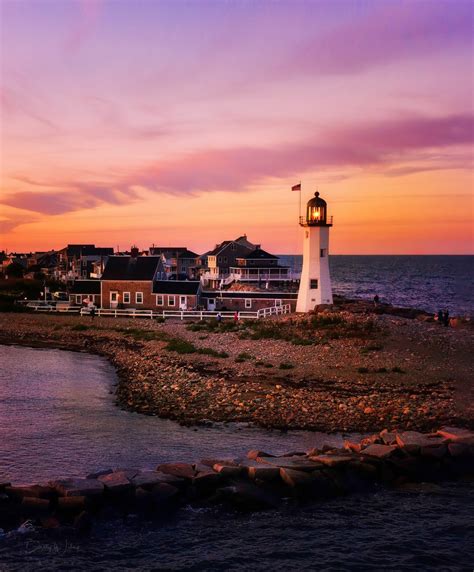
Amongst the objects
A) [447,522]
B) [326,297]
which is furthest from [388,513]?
[326,297]

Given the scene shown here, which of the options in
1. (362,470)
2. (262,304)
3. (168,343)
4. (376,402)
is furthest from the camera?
(262,304)

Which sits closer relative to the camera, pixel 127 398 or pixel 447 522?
pixel 447 522

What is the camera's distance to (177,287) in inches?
2146

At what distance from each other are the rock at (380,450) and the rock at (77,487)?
6.50 meters

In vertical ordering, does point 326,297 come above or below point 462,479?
above

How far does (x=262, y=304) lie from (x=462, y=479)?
4029 centimetres

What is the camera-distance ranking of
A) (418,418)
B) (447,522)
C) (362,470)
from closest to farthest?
1. (447,522)
2. (362,470)
3. (418,418)

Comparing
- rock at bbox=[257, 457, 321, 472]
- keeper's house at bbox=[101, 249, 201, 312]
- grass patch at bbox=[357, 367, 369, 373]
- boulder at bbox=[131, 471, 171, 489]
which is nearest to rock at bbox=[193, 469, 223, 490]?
boulder at bbox=[131, 471, 171, 489]

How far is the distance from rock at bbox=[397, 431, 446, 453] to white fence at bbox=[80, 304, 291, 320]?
30499 mm

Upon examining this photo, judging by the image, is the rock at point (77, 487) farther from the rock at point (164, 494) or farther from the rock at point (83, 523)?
the rock at point (164, 494)

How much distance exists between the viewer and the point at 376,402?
2128cm

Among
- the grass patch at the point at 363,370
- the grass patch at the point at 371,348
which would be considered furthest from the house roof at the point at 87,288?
the grass patch at the point at 363,370

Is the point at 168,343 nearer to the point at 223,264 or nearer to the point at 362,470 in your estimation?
the point at 362,470

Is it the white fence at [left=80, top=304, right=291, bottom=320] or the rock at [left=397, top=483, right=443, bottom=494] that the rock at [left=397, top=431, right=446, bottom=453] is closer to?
the rock at [left=397, top=483, right=443, bottom=494]
